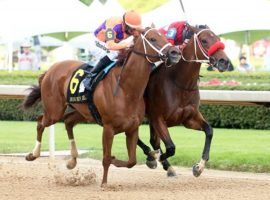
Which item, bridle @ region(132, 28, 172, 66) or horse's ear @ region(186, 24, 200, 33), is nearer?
bridle @ region(132, 28, 172, 66)

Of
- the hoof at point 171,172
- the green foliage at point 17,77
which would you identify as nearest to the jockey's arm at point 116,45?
the hoof at point 171,172

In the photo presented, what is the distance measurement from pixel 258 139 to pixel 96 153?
103 inches

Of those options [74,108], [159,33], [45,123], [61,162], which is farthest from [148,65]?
[61,162]

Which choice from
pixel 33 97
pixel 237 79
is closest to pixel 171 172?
pixel 33 97

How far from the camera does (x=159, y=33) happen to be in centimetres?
876

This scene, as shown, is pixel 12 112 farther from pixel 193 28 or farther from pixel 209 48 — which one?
pixel 209 48

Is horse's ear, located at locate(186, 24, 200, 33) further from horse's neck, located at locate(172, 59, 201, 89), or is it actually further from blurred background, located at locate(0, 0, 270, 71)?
blurred background, located at locate(0, 0, 270, 71)

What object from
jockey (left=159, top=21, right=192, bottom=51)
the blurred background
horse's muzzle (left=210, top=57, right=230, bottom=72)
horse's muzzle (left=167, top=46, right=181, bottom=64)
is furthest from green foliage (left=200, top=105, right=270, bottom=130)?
the blurred background

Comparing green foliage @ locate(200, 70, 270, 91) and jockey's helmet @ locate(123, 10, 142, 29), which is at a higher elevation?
jockey's helmet @ locate(123, 10, 142, 29)

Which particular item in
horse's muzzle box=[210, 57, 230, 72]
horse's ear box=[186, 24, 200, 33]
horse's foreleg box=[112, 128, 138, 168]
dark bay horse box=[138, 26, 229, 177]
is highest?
horse's ear box=[186, 24, 200, 33]

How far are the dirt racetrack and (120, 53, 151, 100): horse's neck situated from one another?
39.8 inches

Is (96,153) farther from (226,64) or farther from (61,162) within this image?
(226,64)

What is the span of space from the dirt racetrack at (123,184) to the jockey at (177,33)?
5.14ft

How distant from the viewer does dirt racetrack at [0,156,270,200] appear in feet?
27.5
